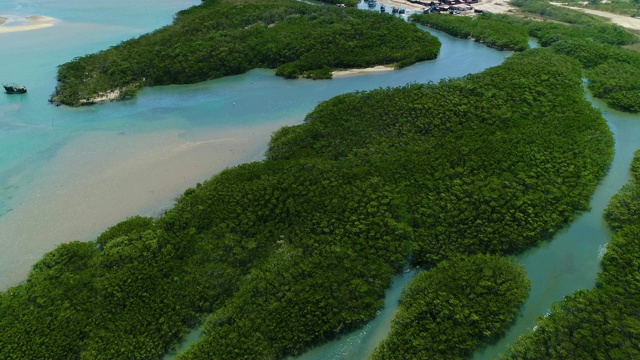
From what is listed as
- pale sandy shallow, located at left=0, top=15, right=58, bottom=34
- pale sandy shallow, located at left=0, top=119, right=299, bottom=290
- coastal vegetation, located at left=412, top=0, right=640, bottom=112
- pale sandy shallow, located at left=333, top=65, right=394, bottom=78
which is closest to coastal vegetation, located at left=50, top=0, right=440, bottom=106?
pale sandy shallow, located at left=333, top=65, right=394, bottom=78

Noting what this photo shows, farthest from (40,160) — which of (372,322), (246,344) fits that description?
(372,322)

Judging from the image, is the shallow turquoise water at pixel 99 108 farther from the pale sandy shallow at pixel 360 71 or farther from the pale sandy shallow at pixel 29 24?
the pale sandy shallow at pixel 29 24

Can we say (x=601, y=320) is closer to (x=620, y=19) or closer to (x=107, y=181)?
(x=107, y=181)

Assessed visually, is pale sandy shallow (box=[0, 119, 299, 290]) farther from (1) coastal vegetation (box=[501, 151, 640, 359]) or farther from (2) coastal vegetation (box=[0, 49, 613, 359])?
(1) coastal vegetation (box=[501, 151, 640, 359])

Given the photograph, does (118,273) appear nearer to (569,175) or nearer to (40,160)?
(40,160)

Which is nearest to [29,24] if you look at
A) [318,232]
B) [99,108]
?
[99,108]

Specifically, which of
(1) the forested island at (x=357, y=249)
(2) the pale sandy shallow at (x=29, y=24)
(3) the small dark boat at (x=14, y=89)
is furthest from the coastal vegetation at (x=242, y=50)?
(2) the pale sandy shallow at (x=29, y=24)
